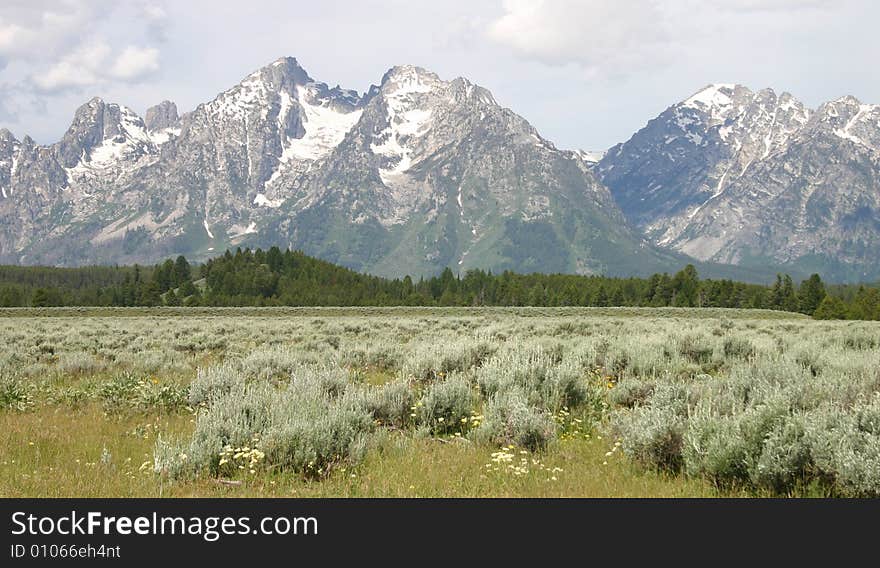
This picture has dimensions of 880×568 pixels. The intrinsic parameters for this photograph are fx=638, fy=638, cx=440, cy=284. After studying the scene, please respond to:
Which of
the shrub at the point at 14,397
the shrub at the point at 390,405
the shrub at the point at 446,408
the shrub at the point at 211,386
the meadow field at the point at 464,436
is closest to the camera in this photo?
the meadow field at the point at 464,436

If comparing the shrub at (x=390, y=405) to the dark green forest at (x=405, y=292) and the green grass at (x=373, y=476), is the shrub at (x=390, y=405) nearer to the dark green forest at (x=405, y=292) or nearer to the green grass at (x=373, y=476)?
the green grass at (x=373, y=476)

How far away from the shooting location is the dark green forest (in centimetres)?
12356

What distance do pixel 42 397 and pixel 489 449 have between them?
411 inches

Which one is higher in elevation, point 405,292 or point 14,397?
point 405,292

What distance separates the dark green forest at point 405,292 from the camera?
12356cm

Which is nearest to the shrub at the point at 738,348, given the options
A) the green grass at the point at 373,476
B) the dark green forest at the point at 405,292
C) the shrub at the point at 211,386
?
the green grass at the point at 373,476

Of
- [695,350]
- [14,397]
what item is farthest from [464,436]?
[695,350]

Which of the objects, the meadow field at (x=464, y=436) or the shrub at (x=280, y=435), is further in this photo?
the shrub at (x=280, y=435)

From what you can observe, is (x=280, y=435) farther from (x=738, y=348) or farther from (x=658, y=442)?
(x=738, y=348)

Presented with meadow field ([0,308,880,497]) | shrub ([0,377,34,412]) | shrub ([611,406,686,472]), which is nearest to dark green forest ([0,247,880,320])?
meadow field ([0,308,880,497])

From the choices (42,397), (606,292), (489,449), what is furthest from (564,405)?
(606,292)

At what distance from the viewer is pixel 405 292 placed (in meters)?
155
